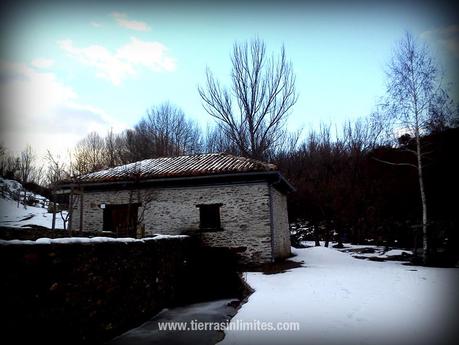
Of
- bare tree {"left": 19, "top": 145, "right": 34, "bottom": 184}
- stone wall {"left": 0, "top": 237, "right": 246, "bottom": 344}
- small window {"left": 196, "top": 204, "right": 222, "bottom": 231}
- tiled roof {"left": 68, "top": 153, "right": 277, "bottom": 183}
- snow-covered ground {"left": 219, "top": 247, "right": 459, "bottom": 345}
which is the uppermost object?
bare tree {"left": 19, "top": 145, "right": 34, "bottom": 184}

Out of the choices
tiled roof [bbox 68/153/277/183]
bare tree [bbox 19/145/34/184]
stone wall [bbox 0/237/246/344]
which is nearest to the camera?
stone wall [bbox 0/237/246/344]

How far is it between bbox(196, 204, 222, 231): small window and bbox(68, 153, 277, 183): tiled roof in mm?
1348

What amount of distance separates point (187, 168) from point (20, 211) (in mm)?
17358

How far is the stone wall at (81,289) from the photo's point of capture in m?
3.79

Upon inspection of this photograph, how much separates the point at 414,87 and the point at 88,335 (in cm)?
1299

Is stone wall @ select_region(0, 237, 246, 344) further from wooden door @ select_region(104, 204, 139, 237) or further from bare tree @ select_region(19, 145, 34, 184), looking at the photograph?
bare tree @ select_region(19, 145, 34, 184)

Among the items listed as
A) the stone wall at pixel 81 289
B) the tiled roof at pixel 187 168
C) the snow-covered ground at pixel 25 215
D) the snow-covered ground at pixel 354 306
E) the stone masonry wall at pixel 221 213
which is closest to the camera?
the stone wall at pixel 81 289

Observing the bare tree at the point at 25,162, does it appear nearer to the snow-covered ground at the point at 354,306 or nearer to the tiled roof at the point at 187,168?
the tiled roof at the point at 187,168

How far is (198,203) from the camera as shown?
12180 millimetres

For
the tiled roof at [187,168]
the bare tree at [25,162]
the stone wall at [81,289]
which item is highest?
the bare tree at [25,162]

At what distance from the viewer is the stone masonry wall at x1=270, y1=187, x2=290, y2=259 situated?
12.2 metres

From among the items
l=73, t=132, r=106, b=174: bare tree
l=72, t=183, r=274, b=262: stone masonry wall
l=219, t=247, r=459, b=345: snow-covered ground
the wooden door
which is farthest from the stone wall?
l=73, t=132, r=106, b=174: bare tree

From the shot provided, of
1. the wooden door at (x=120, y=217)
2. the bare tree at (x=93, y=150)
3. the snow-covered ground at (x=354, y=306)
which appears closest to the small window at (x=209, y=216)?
the wooden door at (x=120, y=217)

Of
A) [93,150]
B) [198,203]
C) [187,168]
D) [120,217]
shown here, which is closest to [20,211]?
[93,150]
